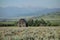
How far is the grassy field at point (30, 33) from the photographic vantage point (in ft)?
5.65

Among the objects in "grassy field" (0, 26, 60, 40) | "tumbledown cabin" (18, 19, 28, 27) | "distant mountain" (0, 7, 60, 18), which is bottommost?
"grassy field" (0, 26, 60, 40)

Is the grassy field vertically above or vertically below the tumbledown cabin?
below

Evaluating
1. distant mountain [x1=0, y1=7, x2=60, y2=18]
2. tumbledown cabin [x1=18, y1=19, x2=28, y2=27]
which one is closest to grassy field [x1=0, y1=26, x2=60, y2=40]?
tumbledown cabin [x1=18, y1=19, x2=28, y2=27]

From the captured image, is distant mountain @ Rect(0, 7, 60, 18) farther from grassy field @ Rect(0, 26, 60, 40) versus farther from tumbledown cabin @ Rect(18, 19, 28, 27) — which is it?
grassy field @ Rect(0, 26, 60, 40)

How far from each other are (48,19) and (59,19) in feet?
0.52

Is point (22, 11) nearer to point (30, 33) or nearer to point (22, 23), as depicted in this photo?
point (22, 23)

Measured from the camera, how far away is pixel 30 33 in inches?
68.7

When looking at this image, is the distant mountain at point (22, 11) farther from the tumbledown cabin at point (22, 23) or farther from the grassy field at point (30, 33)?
the grassy field at point (30, 33)

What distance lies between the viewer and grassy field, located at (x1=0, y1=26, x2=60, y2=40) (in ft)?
5.65

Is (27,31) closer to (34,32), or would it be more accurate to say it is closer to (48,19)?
(34,32)

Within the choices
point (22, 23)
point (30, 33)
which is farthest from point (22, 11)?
point (30, 33)

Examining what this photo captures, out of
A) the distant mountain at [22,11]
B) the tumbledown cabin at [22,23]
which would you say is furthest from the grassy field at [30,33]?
the distant mountain at [22,11]

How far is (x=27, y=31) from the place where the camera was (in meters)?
1.75

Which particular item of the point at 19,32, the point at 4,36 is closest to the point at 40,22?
the point at 19,32
